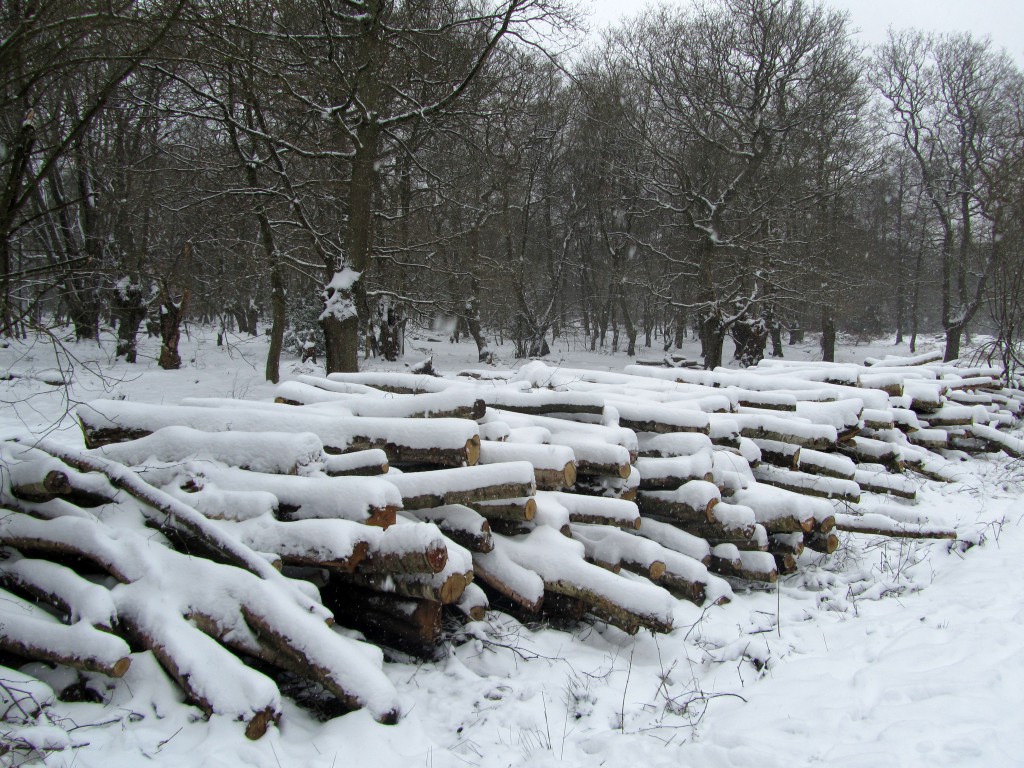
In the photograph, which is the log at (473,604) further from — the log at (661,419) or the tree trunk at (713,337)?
the tree trunk at (713,337)

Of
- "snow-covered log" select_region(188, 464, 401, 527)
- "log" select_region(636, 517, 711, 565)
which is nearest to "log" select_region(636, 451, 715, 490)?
"log" select_region(636, 517, 711, 565)

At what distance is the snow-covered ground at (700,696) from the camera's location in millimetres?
2869

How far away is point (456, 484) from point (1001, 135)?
87.2 feet

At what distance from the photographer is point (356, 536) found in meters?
3.62

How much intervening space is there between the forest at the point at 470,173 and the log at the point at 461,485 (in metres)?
1.88

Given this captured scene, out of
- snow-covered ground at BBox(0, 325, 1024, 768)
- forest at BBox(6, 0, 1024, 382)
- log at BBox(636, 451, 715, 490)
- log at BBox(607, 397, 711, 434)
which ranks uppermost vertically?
forest at BBox(6, 0, 1024, 382)

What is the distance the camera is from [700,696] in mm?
3576

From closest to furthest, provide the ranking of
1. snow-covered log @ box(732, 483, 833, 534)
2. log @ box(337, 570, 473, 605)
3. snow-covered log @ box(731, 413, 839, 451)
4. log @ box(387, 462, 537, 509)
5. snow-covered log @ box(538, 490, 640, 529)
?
log @ box(337, 570, 473, 605) < log @ box(387, 462, 537, 509) < snow-covered log @ box(538, 490, 640, 529) < snow-covered log @ box(732, 483, 833, 534) < snow-covered log @ box(731, 413, 839, 451)

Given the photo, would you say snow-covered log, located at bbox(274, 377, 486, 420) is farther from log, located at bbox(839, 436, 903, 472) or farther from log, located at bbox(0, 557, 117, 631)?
log, located at bbox(839, 436, 903, 472)

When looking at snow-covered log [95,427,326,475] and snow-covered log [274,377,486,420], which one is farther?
snow-covered log [274,377,486,420]

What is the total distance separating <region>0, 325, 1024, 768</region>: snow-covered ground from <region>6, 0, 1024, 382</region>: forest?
1943 millimetres

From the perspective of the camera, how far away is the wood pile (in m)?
3.19

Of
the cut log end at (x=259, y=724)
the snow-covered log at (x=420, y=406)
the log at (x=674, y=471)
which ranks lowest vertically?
the cut log end at (x=259, y=724)

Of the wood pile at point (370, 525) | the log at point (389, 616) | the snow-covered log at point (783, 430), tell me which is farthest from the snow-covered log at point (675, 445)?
the log at point (389, 616)
